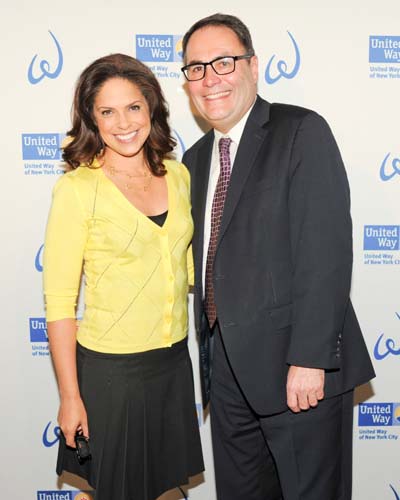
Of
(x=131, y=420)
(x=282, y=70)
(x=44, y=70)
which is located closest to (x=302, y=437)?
(x=131, y=420)

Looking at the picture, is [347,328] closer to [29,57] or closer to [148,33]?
[148,33]

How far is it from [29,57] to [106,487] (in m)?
1.86

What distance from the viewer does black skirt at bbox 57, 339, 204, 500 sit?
1.94m

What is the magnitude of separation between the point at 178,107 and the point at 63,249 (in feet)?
3.53

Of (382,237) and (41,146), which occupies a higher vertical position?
(41,146)

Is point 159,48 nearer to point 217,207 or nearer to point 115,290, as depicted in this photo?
point 217,207

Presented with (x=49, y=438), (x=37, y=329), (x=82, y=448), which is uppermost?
(x=37, y=329)

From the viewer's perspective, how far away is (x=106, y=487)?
1.94 meters

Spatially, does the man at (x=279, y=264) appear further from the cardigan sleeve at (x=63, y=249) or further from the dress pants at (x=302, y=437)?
the cardigan sleeve at (x=63, y=249)

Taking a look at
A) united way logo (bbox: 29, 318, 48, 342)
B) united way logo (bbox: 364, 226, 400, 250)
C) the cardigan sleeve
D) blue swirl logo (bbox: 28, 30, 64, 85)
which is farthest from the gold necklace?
united way logo (bbox: 364, 226, 400, 250)

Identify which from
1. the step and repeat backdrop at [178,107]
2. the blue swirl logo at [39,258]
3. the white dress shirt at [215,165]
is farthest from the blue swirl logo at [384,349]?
the blue swirl logo at [39,258]

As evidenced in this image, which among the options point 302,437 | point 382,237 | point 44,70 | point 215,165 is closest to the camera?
point 302,437

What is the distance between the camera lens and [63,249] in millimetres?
1879

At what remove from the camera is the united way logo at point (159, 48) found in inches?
101
